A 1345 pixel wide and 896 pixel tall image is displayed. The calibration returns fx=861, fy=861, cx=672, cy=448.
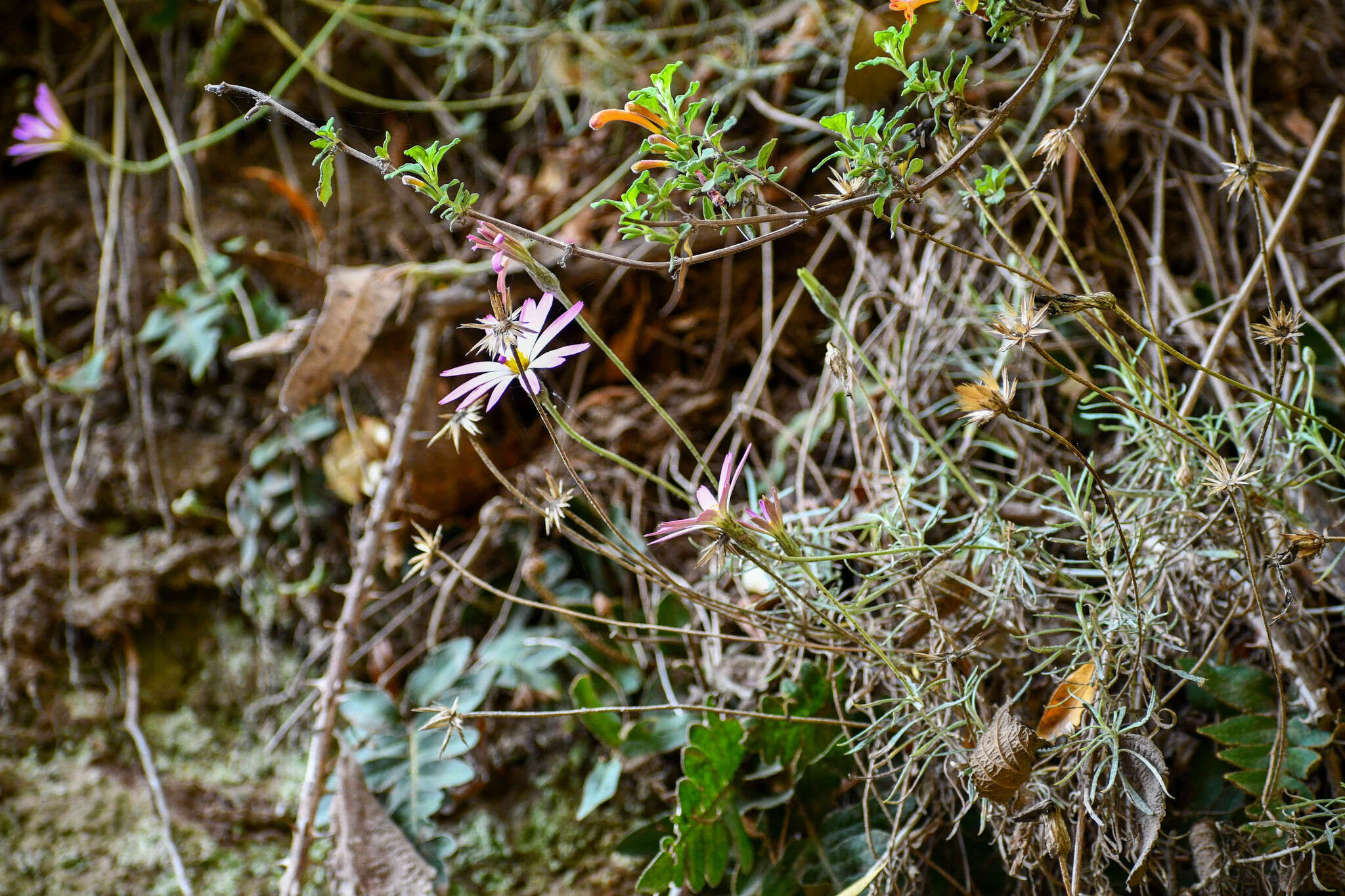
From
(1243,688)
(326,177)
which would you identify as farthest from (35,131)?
(1243,688)

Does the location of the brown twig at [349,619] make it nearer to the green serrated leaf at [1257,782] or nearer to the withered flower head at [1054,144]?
the withered flower head at [1054,144]

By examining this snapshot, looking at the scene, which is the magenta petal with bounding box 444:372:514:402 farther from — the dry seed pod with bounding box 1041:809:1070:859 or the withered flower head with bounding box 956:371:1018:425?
the dry seed pod with bounding box 1041:809:1070:859

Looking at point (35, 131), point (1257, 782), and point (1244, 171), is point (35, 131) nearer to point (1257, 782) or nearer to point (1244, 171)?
point (1244, 171)

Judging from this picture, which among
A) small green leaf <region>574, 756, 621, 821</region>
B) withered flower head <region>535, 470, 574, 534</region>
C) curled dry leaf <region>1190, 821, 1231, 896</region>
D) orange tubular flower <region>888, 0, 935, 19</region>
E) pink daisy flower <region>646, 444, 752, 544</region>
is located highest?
orange tubular flower <region>888, 0, 935, 19</region>

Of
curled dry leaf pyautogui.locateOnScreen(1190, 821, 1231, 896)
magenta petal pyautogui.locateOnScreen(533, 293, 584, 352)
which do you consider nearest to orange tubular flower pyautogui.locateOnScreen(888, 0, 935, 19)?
magenta petal pyautogui.locateOnScreen(533, 293, 584, 352)

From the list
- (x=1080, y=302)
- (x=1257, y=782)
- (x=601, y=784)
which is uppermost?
(x=1080, y=302)

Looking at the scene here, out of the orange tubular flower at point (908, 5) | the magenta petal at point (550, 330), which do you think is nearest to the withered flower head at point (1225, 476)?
the orange tubular flower at point (908, 5)

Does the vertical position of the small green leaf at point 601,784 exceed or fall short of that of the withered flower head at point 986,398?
it falls short
